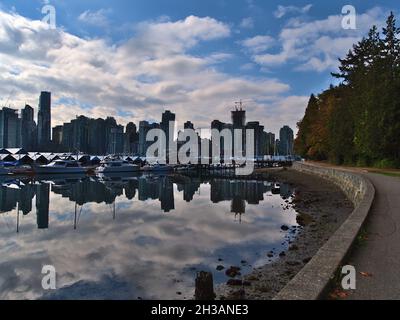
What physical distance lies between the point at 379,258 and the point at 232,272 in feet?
20.3

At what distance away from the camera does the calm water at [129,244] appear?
40.7 ft

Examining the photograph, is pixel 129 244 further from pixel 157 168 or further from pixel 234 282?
pixel 157 168

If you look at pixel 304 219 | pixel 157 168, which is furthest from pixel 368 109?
pixel 157 168

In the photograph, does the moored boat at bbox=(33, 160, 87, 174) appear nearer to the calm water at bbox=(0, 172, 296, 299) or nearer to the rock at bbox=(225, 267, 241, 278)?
the calm water at bbox=(0, 172, 296, 299)

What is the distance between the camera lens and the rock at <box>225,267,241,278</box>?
12.9 meters

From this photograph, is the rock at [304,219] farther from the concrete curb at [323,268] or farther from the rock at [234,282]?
the rock at [234,282]

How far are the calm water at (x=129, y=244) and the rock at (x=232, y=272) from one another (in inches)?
12.2

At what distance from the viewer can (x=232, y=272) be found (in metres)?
13.2

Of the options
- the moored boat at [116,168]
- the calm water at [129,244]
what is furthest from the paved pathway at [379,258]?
the moored boat at [116,168]

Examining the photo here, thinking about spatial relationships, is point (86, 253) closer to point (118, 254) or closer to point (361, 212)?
point (118, 254)

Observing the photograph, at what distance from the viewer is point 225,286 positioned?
37.9 ft

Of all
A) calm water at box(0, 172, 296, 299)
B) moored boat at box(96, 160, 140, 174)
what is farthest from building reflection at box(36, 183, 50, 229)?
moored boat at box(96, 160, 140, 174)

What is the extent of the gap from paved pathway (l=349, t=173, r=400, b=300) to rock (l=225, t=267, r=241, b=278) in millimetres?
5165

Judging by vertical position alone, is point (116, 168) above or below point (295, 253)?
above
